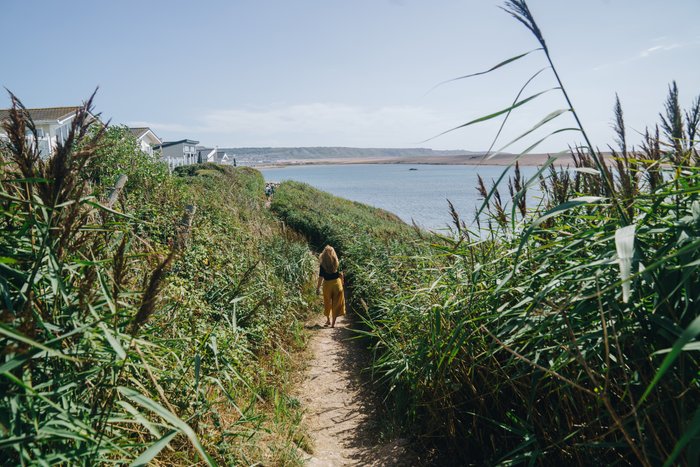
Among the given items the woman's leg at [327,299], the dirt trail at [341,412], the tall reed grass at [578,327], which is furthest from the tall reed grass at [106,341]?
the woman's leg at [327,299]

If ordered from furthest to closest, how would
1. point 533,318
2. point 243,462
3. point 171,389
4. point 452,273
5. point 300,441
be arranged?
point 300,441 < point 452,273 < point 243,462 < point 171,389 < point 533,318

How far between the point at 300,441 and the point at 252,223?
32.0ft

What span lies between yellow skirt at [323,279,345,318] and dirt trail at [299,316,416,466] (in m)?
1.06

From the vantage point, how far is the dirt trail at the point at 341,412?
13.7 ft

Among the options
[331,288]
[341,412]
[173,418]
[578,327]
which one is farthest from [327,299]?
[173,418]

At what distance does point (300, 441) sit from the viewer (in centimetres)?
431

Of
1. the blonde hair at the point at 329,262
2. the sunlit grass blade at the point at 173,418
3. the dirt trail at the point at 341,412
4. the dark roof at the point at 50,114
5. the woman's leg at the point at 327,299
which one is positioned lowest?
the dirt trail at the point at 341,412

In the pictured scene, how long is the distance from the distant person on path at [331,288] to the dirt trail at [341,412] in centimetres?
106

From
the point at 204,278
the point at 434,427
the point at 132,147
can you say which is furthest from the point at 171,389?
the point at 132,147

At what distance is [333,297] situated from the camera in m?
9.19

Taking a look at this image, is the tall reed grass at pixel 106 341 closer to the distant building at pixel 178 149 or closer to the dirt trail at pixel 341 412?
the dirt trail at pixel 341 412

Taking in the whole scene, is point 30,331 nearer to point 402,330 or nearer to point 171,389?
point 171,389

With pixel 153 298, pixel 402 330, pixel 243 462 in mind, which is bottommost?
pixel 243 462

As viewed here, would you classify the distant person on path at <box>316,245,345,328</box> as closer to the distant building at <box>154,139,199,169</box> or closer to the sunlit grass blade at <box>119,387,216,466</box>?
the sunlit grass blade at <box>119,387,216,466</box>
